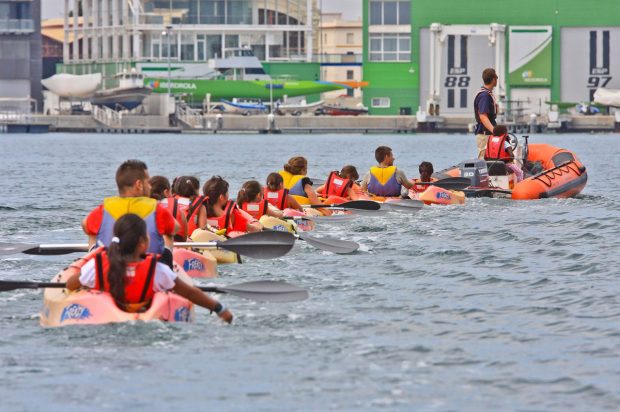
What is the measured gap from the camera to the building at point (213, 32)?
148125mm

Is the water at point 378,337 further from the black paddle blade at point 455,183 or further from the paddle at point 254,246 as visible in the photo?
the black paddle blade at point 455,183

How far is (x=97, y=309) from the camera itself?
50.2 feet

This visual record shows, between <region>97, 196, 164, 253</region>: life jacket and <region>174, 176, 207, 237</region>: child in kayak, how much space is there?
17.4ft

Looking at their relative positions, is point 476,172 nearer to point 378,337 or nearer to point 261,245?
point 261,245

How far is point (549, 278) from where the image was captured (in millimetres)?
21156

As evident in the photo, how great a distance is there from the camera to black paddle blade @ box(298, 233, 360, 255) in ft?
73.8

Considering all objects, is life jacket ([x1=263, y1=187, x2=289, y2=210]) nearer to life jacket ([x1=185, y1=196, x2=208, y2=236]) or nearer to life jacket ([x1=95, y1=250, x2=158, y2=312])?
life jacket ([x1=185, y1=196, x2=208, y2=236])

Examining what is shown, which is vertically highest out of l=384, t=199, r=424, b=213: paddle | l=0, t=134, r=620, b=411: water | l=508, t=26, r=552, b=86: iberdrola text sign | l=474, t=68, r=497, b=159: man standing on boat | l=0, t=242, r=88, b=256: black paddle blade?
l=508, t=26, r=552, b=86: iberdrola text sign

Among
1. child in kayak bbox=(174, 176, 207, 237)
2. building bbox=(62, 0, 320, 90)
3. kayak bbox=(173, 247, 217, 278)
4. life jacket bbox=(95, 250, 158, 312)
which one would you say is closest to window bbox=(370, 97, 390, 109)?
building bbox=(62, 0, 320, 90)

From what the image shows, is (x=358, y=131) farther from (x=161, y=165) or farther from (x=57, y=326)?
(x=57, y=326)

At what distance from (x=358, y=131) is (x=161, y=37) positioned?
2742 cm

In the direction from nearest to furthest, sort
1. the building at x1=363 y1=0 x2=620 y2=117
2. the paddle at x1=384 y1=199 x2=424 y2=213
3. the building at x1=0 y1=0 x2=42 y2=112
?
the paddle at x1=384 y1=199 x2=424 y2=213 → the building at x1=363 y1=0 x2=620 y2=117 → the building at x1=0 y1=0 x2=42 y2=112

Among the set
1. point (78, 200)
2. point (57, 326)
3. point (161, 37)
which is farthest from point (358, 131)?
point (57, 326)

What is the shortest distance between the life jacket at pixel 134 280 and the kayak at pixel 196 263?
4.66m
